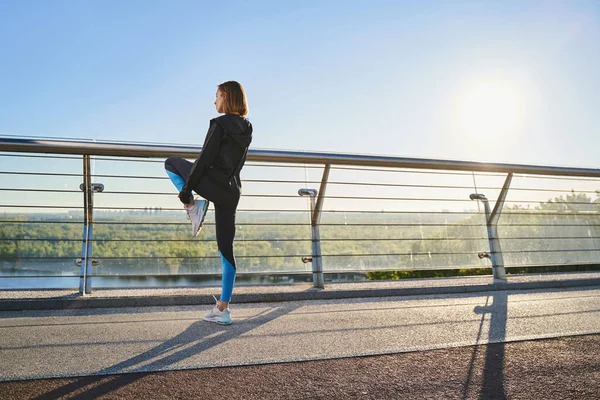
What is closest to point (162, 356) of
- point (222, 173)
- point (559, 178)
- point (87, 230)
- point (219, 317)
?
point (219, 317)

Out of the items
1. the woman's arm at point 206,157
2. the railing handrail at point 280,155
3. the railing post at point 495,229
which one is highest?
the railing handrail at point 280,155

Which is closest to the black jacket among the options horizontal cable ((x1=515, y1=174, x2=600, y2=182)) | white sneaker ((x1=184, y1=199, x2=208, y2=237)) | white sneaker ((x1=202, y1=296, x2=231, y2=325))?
white sneaker ((x1=184, y1=199, x2=208, y2=237))

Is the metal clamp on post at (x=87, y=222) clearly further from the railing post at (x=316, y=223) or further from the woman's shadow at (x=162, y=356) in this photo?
the railing post at (x=316, y=223)

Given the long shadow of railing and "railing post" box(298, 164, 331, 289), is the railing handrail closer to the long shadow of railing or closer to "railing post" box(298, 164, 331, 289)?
"railing post" box(298, 164, 331, 289)

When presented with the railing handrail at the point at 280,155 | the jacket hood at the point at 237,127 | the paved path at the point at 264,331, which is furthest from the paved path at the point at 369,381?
the railing handrail at the point at 280,155

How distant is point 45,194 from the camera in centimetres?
388

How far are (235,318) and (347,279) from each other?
1.72 metres

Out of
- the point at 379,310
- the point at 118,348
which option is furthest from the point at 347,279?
the point at 118,348

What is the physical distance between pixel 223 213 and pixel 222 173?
0.88 feet

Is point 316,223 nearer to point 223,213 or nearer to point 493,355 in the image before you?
point 223,213

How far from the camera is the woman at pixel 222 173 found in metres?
3.03

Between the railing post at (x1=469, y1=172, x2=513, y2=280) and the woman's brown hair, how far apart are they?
3040 millimetres

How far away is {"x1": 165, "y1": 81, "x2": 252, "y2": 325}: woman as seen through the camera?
3.03 meters

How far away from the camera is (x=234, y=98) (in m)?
3.16
